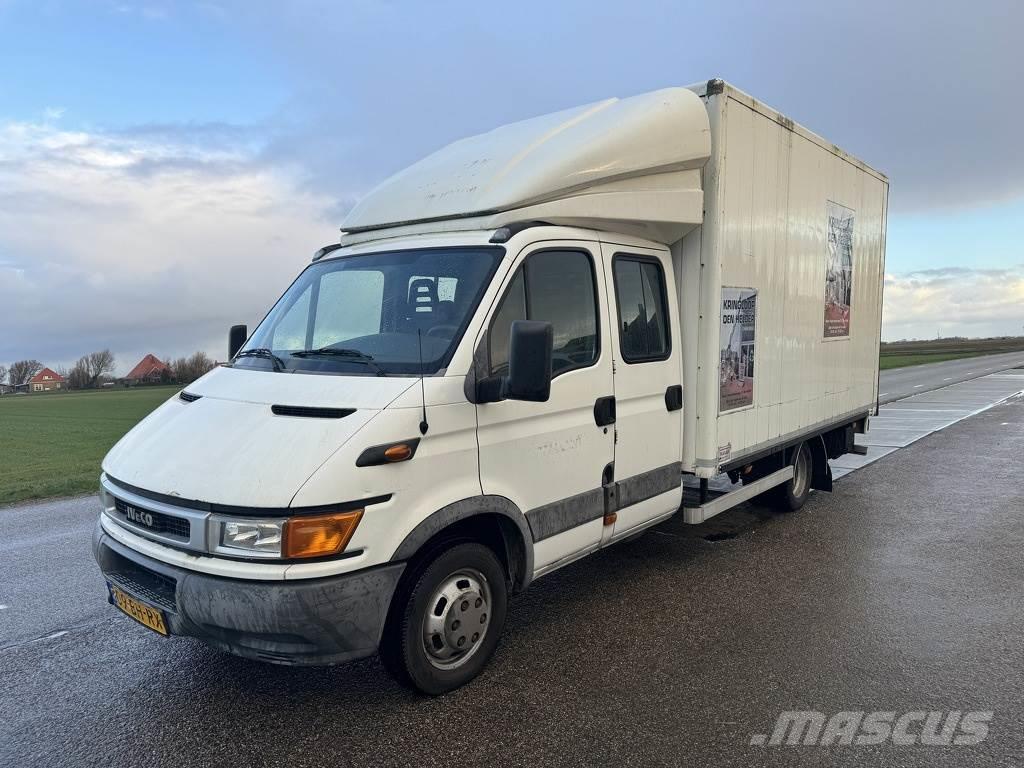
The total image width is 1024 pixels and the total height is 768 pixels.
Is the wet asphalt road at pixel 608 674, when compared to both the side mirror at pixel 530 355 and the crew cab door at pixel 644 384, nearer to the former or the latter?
the crew cab door at pixel 644 384

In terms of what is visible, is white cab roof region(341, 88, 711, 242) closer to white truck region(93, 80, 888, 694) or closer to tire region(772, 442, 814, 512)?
white truck region(93, 80, 888, 694)

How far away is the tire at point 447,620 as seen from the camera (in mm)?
3398

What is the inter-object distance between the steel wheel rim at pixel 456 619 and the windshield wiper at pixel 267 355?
4.84 feet

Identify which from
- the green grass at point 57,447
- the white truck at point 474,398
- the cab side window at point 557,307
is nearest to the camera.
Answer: the white truck at point 474,398

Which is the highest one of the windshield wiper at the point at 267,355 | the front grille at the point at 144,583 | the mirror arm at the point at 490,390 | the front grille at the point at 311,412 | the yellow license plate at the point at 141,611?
the windshield wiper at the point at 267,355

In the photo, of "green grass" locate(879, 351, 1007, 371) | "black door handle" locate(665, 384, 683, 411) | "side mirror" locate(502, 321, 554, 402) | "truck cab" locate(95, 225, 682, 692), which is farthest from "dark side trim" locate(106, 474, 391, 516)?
"green grass" locate(879, 351, 1007, 371)

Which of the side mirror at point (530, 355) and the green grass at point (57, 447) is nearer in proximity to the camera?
the side mirror at point (530, 355)

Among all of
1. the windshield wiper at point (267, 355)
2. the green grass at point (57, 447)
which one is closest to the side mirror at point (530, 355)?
the windshield wiper at point (267, 355)

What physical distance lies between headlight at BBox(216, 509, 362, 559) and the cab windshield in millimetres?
813

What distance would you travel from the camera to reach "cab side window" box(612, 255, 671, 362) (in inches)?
177

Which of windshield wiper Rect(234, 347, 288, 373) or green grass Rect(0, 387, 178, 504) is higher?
windshield wiper Rect(234, 347, 288, 373)

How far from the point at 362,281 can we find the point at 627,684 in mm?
2747

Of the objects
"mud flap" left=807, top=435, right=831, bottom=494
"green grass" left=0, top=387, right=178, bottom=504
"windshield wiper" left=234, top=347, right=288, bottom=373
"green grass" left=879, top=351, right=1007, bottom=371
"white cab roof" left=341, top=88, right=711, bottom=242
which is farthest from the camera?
"green grass" left=879, top=351, right=1007, bottom=371

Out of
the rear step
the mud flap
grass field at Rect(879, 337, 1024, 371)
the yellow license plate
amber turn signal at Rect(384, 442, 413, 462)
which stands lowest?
grass field at Rect(879, 337, 1024, 371)
